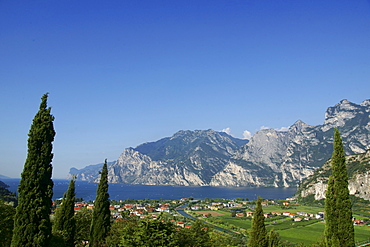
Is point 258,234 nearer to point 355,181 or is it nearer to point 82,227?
point 82,227

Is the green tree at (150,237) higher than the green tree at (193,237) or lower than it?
higher

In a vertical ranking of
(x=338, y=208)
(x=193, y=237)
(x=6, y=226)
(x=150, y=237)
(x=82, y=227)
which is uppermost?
(x=338, y=208)

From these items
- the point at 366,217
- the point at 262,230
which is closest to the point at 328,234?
the point at 262,230

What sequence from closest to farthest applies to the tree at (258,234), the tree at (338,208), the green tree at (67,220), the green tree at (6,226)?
the tree at (338,208) → the green tree at (6,226) → the tree at (258,234) → the green tree at (67,220)

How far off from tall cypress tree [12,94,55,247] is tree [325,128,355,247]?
41.3 feet

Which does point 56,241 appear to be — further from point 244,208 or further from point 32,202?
point 244,208

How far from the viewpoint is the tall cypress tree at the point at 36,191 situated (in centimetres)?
1220

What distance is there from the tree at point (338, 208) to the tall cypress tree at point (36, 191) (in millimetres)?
12599

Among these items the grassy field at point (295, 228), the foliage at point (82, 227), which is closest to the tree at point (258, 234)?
the foliage at point (82, 227)

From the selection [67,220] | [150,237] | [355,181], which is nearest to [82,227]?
[67,220]

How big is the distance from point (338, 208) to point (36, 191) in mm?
13392

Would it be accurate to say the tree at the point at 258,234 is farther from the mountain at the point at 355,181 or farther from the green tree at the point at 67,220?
the mountain at the point at 355,181

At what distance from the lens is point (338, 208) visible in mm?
13180

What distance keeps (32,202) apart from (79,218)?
14.9 metres
